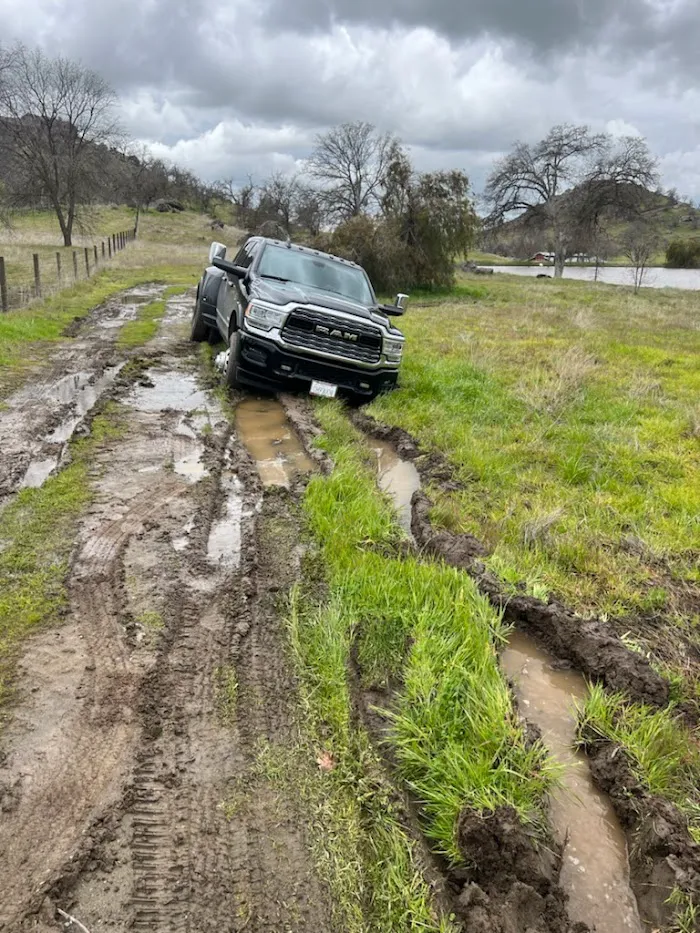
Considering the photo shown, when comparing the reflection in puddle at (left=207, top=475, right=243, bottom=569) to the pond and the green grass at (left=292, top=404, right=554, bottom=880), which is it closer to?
the green grass at (left=292, top=404, right=554, bottom=880)

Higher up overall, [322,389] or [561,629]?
[322,389]

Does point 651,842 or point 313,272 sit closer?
point 651,842

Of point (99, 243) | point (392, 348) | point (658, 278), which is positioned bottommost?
point (392, 348)

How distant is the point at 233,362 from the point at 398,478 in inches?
120

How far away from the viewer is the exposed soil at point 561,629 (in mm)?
3193

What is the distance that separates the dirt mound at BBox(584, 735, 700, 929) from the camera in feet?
6.98

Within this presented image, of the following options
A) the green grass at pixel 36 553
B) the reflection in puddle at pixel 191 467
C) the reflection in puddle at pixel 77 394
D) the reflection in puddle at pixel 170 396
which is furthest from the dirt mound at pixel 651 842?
the reflection in puddle at pixel 170 396

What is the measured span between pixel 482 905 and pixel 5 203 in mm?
43697

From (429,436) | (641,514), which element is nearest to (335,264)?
(429,436)

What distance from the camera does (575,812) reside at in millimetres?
2543

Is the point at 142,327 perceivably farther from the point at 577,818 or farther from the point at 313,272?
the point at 577,818

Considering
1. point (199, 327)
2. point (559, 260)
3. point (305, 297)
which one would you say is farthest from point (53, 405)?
point (559, 260)

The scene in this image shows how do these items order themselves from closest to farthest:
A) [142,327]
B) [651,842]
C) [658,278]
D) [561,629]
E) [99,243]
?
[651,842]
[561,629]
[142,327]
[99,243]
[658,278]

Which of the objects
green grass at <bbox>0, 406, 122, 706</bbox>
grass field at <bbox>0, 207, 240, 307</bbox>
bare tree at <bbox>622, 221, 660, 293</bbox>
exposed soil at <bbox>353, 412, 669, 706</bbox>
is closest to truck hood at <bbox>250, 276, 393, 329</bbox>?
green grass at <bbox>0, 406, 122, 706</bbox>
